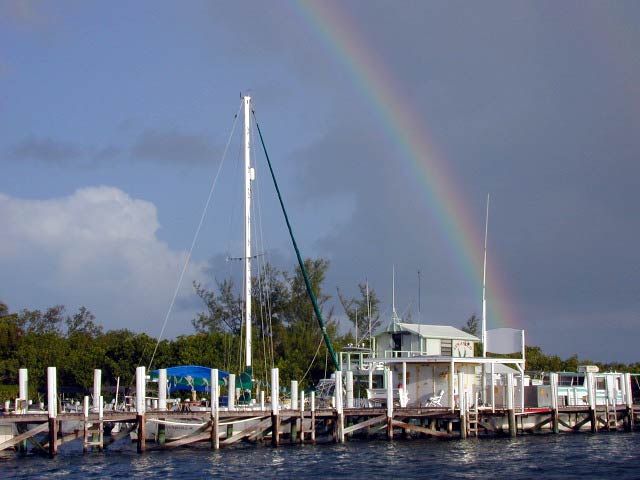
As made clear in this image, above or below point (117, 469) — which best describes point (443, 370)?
above

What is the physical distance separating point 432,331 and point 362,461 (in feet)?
77.7

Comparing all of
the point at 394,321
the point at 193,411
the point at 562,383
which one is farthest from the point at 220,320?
the point at 193,411

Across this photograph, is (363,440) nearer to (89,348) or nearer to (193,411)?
(193,411)

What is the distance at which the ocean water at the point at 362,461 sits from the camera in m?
39.8

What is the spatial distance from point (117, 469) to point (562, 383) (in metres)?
33.9

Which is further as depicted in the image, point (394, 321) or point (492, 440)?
point (394, 321)

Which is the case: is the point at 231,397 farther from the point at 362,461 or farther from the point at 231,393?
the point at 362,461

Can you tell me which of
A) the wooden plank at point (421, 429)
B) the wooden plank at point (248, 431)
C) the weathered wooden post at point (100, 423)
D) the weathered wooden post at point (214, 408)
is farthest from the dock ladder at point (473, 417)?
the weathered wooden post at point (100, 423)

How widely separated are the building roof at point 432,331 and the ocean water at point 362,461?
12940mm

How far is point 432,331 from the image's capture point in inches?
2616

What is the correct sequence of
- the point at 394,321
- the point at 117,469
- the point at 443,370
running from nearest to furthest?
the point at 117,469 < the point at 443,370 < the point at 394,321

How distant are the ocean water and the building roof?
42.5 ft

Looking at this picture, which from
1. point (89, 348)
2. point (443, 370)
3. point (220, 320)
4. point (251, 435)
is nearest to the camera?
point (251, 435)

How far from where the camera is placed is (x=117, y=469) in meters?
41.0
